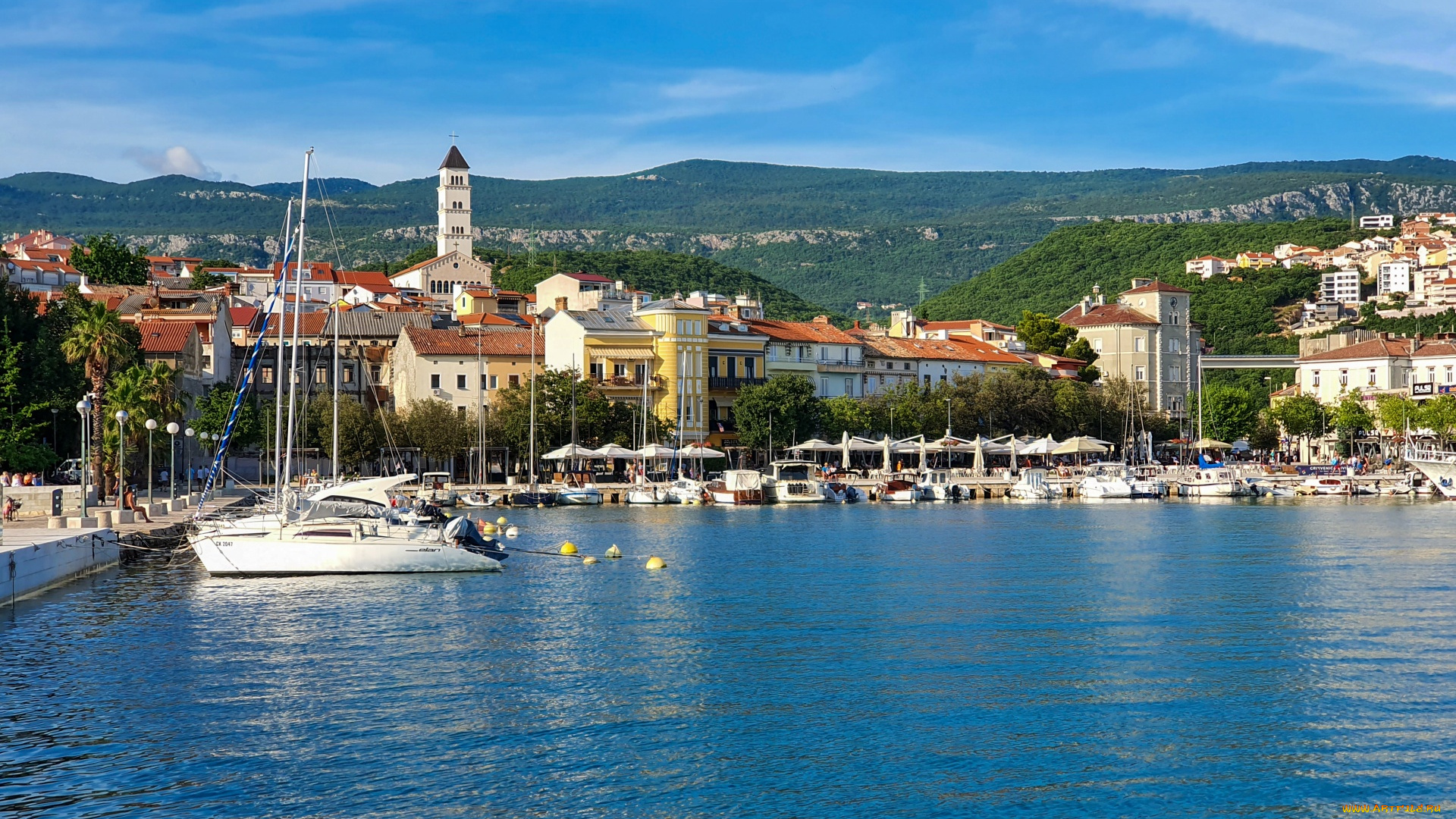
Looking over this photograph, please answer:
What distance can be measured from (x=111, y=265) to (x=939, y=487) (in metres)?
68.0

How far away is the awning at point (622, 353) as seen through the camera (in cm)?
8875

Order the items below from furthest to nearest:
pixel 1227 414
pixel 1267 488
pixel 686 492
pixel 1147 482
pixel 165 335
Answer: pixel 1227 414
pixel 1267 488
pixel 1147 482
pixel 165 335
pixel 686 492

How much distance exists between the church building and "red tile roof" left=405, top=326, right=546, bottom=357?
99.5ft

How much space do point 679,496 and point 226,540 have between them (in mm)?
40683

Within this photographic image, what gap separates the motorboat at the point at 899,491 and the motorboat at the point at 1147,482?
1284 centimetres

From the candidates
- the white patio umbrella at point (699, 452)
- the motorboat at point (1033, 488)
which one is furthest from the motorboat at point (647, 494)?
the motorboat at point (1033, 488)

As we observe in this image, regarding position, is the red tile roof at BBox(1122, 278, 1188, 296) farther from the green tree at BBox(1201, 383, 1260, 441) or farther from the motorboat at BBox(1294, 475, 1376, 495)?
the motorboat at BBox(1294, 475, 1376, 495)

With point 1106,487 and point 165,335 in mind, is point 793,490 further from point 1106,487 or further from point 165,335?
point 165,335

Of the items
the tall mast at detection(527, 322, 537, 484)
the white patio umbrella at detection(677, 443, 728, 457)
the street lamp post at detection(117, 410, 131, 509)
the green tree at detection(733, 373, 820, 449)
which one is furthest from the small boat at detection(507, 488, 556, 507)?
the street lamp post at detection(117, 410, 131, 509)

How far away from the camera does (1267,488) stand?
8606 cm

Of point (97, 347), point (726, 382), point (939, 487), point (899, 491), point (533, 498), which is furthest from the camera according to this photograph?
point (726, 382)

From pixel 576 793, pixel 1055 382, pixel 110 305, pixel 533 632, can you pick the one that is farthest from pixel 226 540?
pixel 1055 382

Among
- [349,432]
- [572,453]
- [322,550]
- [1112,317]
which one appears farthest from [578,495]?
[1112,317]

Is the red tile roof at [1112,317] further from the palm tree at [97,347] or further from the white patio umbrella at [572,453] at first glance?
the palm tree at [97,347]
